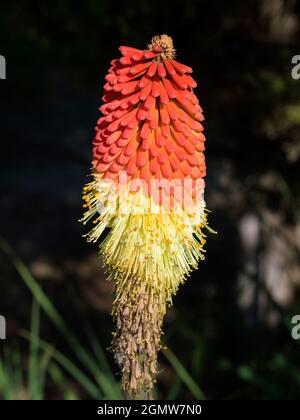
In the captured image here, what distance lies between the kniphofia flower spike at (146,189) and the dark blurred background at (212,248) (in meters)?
1.02

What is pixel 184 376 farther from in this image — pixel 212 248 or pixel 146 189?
pixel 212 248

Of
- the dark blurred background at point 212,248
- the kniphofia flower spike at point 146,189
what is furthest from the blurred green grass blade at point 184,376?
the kniphofia flower spike at point 146,189

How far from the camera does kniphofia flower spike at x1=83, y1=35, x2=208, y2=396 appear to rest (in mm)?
1657

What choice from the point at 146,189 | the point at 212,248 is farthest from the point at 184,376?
the point at 212,248

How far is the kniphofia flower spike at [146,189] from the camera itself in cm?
166

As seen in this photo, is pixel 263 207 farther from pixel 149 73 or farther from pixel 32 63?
pixel 32 63

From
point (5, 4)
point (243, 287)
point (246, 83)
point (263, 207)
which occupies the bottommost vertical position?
point (243, 287)

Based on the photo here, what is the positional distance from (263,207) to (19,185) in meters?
7.12

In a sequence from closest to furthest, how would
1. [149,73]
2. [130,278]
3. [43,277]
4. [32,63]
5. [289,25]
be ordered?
[149,73]
[130,278]
[289,25]
[43,277]
[32,63]

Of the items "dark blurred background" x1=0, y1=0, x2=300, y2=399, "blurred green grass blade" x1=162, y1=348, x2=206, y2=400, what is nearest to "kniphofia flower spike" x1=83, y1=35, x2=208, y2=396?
"blurred green grass blade" x1=162, y1=348, x2=206, y2=400

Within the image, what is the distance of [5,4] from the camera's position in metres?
4.75

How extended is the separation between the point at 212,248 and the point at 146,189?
7.63 m

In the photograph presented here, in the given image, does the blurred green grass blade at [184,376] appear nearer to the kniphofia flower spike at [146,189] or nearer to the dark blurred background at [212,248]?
the dark blurred background at [212,248]

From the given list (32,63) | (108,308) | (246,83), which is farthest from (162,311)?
(32,63)
